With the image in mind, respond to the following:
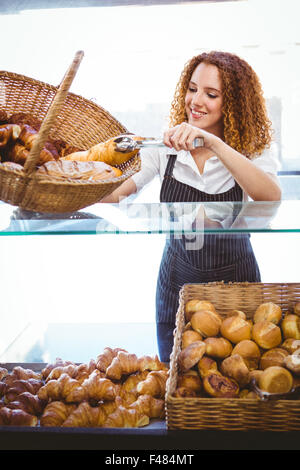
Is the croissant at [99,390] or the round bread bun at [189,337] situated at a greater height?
the round bread bun at [189,337]

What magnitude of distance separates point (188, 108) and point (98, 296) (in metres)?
0.90

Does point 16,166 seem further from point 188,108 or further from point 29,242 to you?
point 188,108

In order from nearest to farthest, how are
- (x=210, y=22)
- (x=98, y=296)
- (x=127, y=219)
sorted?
(x=127, y=219) < (x=98, y=296) < (x=210, y=22)

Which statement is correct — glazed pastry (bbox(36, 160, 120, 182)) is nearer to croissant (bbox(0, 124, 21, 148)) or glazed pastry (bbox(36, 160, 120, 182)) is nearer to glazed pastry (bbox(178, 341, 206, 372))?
croissant (bbox(0, 124, 21, 148))

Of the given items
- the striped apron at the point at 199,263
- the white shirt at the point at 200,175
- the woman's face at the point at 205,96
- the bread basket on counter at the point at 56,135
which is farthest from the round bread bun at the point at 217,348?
the woman's face at the point at 205,96

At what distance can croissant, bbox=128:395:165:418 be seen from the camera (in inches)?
41.4

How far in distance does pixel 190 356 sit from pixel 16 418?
39 centimetres

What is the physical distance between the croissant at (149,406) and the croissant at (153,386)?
0.03 m

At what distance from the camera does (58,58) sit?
3.40 m

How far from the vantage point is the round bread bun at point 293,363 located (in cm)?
96

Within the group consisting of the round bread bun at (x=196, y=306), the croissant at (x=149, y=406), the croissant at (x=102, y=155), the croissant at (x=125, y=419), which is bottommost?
the croissant at (x=125, y=419)

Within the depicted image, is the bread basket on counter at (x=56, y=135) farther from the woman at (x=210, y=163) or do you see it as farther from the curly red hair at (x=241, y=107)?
the curly red hair at (x=241, y=107)

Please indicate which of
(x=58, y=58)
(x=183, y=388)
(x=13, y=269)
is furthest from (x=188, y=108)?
(x=58, y=58)

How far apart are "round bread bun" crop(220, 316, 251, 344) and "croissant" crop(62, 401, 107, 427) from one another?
316 mm
